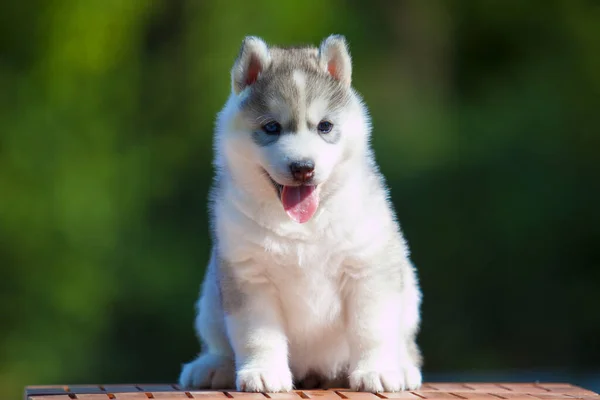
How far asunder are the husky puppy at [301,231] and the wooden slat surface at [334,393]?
113 mm

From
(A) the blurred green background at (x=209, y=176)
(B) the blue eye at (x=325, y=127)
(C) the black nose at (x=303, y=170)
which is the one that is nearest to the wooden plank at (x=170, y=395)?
(C) the black nose at (x=303, y=170)

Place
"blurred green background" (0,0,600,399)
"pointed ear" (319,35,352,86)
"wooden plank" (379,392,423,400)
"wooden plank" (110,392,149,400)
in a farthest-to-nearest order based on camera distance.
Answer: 1. "blurred green background" (0,0,600,399)
2. "pointed ear" (319,35,352,86)
3. "wooden plank" (110,392,149,400)
4. "wooden plank" (379,392,423,400)

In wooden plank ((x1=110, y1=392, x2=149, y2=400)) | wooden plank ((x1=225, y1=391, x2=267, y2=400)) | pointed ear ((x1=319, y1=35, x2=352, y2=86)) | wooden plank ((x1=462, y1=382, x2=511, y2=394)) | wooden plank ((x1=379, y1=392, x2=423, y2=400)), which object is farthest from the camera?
wooden plank ((x1=462, y1=382, x2=511, y2=394))

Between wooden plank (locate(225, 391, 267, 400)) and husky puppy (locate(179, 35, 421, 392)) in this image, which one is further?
husky puppy (locate(179, 35, 421, 392))

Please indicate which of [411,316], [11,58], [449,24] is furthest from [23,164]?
[411,316]

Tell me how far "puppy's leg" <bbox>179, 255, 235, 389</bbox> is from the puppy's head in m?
0.66

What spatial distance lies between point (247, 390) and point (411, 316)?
45.0 inches

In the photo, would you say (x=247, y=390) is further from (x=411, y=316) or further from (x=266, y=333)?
(x=411, y=316)

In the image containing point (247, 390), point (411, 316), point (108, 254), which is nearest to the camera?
point (247, 390)

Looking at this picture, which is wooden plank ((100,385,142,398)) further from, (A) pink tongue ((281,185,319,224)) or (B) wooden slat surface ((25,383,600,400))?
(A) pink tongue ((281,185,319,224))

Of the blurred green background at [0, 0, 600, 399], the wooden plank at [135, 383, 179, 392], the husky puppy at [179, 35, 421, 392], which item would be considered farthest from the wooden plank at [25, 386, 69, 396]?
the blurred green background at [0, 0, 600, 399]

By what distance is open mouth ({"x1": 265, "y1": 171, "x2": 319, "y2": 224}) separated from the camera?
457cm

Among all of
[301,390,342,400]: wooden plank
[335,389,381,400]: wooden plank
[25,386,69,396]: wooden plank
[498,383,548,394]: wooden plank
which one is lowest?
[25,386,69,396]: wooden plank

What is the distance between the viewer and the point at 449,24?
39.0 ft
